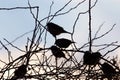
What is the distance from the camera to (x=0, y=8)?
71.1 inches

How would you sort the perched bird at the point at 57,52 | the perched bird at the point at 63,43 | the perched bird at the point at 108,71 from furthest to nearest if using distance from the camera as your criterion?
the perched bird at the point at 63,43
the perched bird at the point at 57,52
the perched bird at the point at 108,71

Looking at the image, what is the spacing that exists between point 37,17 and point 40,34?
0.41 feet

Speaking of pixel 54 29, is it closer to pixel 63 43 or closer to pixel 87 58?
pixel 63 43

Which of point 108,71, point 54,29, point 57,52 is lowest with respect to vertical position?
point 108,71

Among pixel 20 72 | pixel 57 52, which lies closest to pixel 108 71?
pixel 57 52

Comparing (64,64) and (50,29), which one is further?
(50,29)

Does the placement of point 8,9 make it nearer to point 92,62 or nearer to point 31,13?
point 31,13

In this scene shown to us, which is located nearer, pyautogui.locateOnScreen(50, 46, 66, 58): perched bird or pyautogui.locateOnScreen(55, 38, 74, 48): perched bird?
pyautogui.locateOnScreen(50, 46, 66, 58): perched bird

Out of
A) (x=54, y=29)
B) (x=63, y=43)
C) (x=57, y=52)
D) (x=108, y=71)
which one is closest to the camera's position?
(x=108, y=71)

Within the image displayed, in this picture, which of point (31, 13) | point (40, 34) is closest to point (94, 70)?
point (40, 34)

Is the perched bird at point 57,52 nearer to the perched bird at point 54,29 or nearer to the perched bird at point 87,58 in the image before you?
the perched bird at point 87,58

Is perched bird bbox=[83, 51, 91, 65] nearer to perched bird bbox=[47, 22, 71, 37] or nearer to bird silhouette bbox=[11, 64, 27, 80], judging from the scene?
bird silhouette bbox=[11, 64, 27, 80]

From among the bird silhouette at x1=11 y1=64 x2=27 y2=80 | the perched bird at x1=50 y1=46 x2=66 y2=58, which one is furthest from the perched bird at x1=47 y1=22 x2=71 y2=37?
the bird silhouette at x1=11 y1=64 x2=27 y2=80

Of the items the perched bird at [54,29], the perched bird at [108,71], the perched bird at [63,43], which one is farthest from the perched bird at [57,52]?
the perched bird at [54,29]
